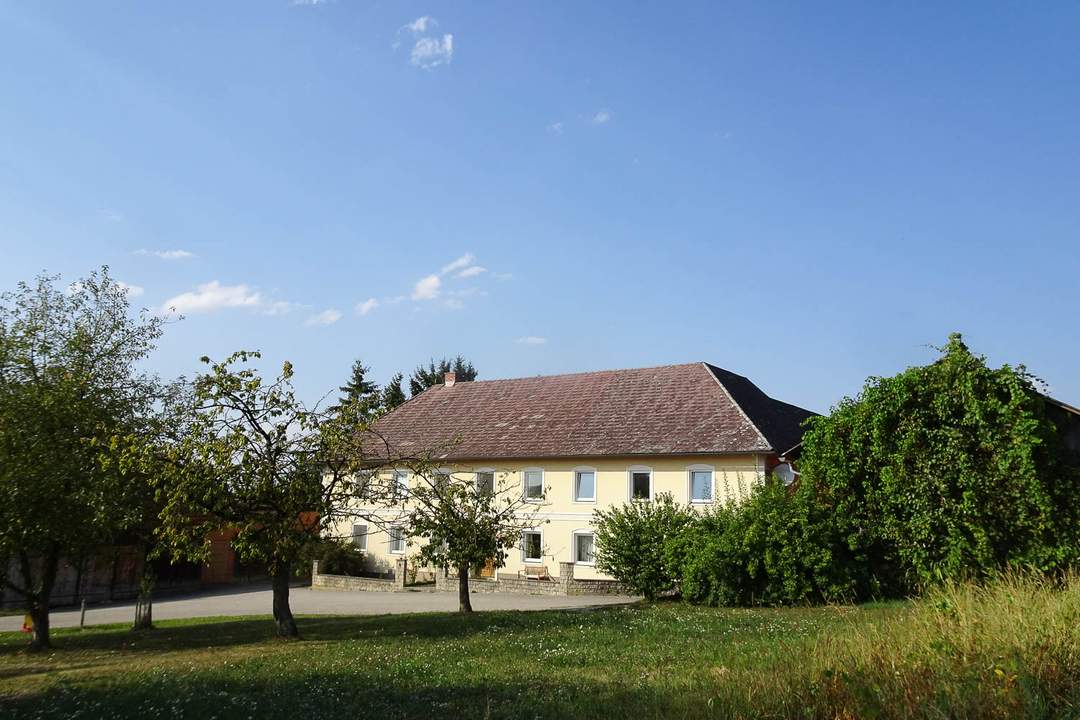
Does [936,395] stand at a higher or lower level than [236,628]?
higher

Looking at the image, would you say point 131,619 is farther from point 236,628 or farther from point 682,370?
point 682,370

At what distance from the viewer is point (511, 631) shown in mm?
15359

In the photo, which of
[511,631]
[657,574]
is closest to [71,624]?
[511,631]

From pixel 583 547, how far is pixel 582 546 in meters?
0.06

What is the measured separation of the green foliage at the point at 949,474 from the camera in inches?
741

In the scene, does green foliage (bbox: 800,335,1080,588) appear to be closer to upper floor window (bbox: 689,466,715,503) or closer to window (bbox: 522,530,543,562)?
upper floor window (bbox: 689,466,715,503)

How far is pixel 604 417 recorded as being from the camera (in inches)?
1341

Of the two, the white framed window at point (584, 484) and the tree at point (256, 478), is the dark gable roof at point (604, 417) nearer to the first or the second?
the white framed window at point (584, 484)

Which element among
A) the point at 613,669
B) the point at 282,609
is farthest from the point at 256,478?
the point at 613,669

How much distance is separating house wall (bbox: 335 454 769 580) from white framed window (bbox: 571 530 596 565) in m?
0.13

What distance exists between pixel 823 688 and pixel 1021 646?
6.30 feet

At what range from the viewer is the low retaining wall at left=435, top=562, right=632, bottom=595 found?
91.0 ft

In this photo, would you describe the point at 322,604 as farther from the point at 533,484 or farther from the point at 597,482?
the point at 597,482

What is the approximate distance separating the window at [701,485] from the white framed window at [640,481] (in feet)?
5.72
